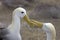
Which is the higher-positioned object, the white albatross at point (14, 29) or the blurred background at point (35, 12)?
the blurred background at point (35, 12)

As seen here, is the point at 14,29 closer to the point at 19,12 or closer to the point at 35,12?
the point at 19,12

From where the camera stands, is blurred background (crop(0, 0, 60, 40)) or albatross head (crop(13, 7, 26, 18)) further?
blurred background (crop(0, 0, 60, 40))

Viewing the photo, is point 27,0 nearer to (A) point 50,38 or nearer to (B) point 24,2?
(B) point 24,2

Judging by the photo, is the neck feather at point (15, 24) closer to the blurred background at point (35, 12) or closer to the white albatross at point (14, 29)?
the white albatross at point (14, 29)

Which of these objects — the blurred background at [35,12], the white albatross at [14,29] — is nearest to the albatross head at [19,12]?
the white albatross at [14,29]

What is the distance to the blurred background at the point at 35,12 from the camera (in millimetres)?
4742

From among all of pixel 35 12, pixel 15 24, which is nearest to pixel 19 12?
pixel 15 24

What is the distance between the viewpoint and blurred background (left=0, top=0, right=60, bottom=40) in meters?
4.74

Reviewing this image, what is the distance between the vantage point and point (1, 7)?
6531mm

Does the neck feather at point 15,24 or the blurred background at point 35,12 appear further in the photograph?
the blurred background at point 35,12

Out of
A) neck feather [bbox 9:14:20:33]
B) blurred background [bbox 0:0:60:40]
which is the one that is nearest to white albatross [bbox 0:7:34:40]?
neck feather [bbox 9:14:20:33]

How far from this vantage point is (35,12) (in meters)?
6.09

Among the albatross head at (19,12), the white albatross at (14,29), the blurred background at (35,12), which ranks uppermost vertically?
the blurred background at (35,12)

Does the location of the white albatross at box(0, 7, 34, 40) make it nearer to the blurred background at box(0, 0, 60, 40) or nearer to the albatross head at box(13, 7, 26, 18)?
the albatross head at box(13, 7, 26, 18)
